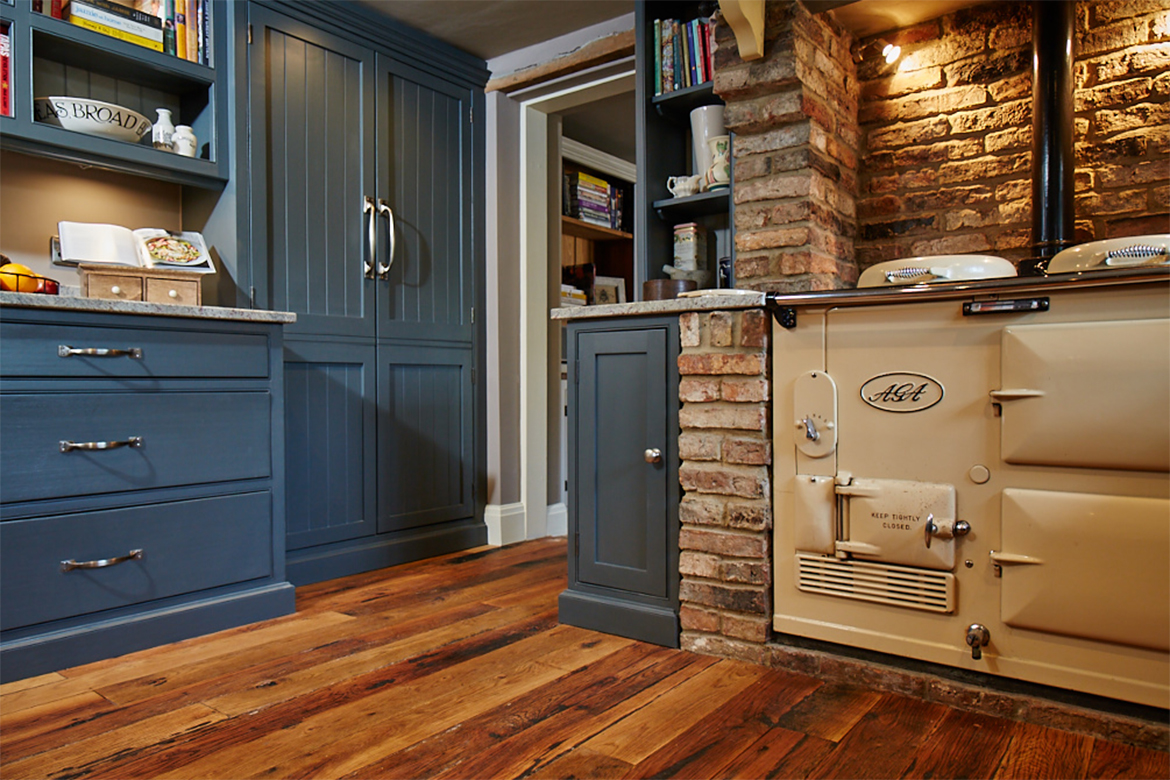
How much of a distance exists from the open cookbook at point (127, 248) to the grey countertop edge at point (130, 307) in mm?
238

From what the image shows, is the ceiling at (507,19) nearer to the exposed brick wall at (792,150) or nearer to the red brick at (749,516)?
the exposed brick wall at (792,150)

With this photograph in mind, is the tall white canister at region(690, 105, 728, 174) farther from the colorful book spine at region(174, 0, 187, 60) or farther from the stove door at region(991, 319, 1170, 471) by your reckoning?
the colorful book spine at region(174, 0, 187, 60)

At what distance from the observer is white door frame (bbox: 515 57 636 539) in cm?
338

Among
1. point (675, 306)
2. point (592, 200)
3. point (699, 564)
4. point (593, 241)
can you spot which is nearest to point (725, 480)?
point (699, 564)

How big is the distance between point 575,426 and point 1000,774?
49.4 inches

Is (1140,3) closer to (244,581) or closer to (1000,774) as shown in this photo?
(1000,774)

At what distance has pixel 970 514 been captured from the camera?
1.55 metres

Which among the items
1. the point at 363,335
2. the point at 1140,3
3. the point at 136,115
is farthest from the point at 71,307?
the point at 1140,3

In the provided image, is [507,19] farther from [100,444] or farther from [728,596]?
[728,596]

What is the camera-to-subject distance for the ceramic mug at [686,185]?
253 cm

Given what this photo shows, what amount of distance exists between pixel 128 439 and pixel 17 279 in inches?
19.0

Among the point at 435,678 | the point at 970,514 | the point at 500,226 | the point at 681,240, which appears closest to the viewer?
the point at 970,514

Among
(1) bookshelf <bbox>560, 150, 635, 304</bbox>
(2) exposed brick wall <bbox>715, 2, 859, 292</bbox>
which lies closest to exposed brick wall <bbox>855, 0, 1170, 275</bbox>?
(2) exposed brick wall <bbox>715, 2, 859, 292</bbox>

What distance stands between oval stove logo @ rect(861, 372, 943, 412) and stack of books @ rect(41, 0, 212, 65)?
7.48ft
